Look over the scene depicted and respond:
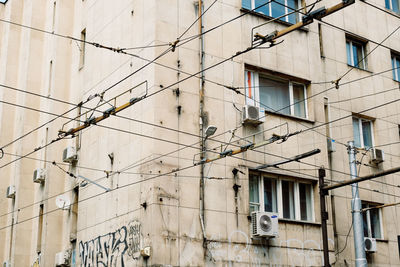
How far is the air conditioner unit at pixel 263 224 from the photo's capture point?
16.9 meters

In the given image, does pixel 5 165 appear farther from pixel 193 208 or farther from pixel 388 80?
pixel 388 80

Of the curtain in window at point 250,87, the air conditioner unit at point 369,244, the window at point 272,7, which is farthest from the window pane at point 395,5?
the air conditioner unit at point 369,244

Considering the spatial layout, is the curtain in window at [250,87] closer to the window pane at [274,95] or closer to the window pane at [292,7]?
the window pane at [274,95]

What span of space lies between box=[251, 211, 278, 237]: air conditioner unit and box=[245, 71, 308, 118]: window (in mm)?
3326

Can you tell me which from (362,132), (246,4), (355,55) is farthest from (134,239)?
→ (355,55)

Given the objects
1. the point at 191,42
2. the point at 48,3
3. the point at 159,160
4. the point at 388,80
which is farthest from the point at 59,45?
the point at 388,80

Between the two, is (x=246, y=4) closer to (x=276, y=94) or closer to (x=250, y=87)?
(x=250, y=87)

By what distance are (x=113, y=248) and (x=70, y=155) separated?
449 cm

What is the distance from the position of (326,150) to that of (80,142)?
8375mm

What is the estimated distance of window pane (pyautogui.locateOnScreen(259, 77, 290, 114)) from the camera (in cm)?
1902

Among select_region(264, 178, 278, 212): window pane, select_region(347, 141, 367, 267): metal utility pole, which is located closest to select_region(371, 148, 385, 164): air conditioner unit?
select_region(264, 178, 278, 212): window pane

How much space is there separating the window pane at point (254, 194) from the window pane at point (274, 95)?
7.86ft

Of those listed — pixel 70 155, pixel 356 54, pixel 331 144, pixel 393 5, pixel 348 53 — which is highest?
pixel 393 5

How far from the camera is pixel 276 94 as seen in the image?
19.4 meters
